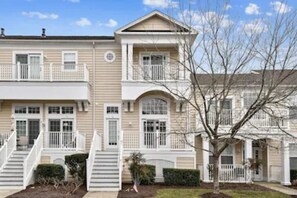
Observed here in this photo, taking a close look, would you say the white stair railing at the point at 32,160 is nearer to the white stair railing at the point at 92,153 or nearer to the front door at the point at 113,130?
the white stair railing at the point at 92,153

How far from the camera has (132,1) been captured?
1820cm

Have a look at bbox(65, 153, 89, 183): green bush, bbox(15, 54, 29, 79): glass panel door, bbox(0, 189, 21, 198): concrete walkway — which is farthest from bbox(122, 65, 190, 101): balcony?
bbox(0, 189, 21, 198): concrete walkway

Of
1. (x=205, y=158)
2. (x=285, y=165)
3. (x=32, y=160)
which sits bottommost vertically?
(x=285, y=165)

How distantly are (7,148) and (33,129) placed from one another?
2767mm

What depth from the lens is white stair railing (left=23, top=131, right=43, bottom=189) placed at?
1988 centimetres

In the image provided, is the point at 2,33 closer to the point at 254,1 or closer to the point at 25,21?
the point at 25,21

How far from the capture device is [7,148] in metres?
22.0

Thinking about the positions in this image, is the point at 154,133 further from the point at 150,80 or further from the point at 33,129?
the point at 33,129

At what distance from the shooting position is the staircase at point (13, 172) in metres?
19.7

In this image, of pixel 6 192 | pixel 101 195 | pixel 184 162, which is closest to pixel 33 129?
pixel 6 192

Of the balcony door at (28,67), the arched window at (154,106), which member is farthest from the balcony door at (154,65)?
the balcony door at (28,67)

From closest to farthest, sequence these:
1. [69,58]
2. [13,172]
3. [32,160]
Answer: [13,172], [32,160], [69,58]

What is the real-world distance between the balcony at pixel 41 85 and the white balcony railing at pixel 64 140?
7.01ft

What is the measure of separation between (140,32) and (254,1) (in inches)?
297
